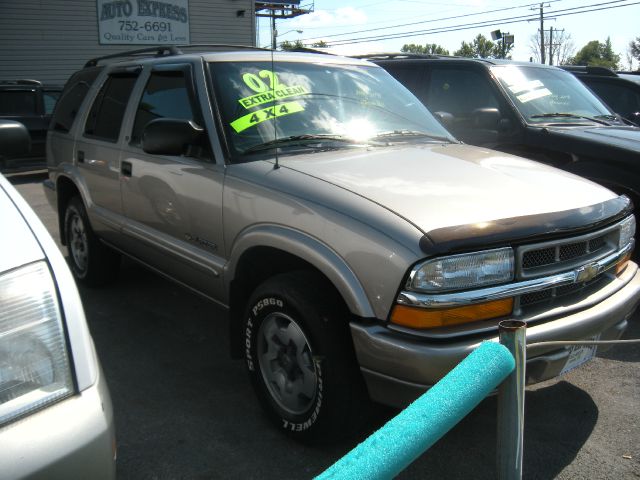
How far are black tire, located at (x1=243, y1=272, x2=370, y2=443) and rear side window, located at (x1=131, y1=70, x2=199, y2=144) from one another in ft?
4.59

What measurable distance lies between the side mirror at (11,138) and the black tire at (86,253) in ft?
5.71

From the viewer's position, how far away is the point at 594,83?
26.3 feet

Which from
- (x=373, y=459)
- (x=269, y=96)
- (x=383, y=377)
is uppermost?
(x=269, y=96)

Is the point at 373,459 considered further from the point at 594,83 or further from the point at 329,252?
the point at 594,83

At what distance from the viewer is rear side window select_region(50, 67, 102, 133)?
17.6 ft

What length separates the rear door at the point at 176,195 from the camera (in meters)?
3.53

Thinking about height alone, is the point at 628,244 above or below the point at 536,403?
above

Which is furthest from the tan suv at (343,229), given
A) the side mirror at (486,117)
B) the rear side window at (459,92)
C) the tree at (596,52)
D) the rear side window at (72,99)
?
the tree at (596,52)

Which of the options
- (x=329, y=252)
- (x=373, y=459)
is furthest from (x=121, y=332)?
(x=373, y=459)

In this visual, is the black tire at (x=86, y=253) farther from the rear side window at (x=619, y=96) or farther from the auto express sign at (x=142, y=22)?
the auto express sign at (x=142, y=22)

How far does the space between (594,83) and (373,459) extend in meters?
7.85

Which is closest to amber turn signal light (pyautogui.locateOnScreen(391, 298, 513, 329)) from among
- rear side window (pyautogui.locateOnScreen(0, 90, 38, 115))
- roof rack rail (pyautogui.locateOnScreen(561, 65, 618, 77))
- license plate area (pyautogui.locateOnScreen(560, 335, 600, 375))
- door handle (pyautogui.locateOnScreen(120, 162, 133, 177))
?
license plate area (pyautogui.locateOnScreen(560, 335, 600, 375))

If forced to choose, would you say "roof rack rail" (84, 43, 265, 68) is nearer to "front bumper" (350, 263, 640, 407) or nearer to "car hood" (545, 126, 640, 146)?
"car hood" (545, 126, 640, 146)

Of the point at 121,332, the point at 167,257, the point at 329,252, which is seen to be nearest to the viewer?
the point at 329,252
